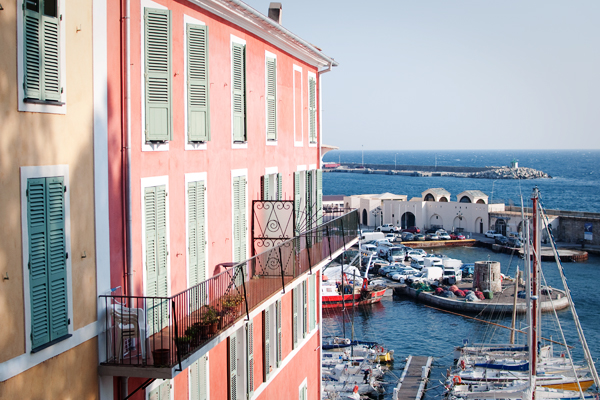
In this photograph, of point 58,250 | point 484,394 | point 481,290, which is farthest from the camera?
point 481,290

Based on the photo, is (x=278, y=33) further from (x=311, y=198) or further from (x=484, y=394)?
(x=484, y=394)

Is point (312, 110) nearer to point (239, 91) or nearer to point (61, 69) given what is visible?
point (239, 91)

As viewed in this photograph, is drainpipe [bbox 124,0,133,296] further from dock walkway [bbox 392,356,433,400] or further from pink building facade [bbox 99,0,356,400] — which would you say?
dock walkway [bbox 392,356,433,400]

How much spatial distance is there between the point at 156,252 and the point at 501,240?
274 ft

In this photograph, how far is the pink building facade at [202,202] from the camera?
9188 millimetres

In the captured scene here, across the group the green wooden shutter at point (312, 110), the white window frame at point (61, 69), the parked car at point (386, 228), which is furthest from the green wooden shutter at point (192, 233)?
the parked car at point (386, 228)

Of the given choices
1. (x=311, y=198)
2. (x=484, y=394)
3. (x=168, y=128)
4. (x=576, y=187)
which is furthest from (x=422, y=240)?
(x=576, y=187)

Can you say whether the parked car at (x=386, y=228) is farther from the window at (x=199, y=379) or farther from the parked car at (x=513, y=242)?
the window at (x=199, y=379)

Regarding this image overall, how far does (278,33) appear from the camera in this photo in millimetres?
15336

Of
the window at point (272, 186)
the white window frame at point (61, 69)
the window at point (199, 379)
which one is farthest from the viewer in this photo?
the window at point (272, 186)

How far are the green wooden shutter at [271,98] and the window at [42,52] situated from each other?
26.4 feet

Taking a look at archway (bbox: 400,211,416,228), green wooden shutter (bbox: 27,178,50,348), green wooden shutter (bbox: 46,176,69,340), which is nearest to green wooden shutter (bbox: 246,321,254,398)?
green wooden shutter (bbox: 46,176,69,340)

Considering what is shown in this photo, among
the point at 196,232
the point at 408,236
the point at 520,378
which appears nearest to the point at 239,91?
the point at 196,232

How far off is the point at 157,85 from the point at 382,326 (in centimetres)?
4554
